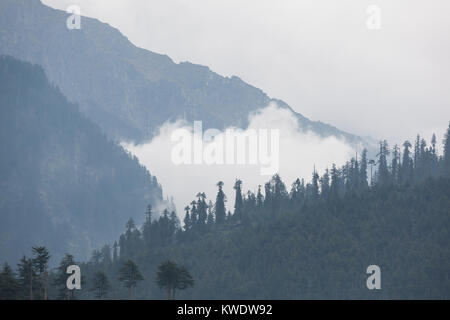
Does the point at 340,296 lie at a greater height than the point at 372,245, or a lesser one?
lesser

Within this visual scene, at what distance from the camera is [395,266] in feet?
592
